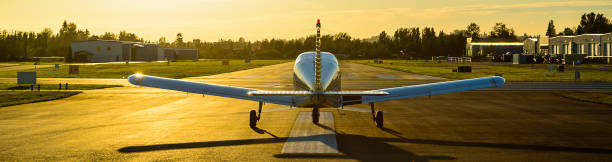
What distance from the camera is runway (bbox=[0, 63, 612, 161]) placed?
10.9 m

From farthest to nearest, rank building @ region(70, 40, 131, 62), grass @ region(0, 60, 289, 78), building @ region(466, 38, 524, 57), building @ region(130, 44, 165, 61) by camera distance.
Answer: building @ region(466, 38, 524, 57) → building @ region(130, 44, 165, 61) → building @ region(70, 40, 131, 62) → grass @ region(0, 60, 289, 78)

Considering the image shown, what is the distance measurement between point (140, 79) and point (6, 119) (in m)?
6.86

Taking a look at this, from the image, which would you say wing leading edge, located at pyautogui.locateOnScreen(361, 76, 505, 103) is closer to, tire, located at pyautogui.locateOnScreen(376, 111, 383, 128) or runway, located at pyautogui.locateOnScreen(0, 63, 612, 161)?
tire, located at pyautogui.locateOnScreen(376, 111, 383, 128)

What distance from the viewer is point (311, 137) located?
13.3 m

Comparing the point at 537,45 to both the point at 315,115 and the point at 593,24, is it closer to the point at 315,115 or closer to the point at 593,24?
the point at 593,24

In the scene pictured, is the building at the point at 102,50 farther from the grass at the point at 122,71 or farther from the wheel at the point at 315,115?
the wheel at the point at 315,115

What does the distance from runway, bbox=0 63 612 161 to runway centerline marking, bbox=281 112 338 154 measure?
0.25 metres

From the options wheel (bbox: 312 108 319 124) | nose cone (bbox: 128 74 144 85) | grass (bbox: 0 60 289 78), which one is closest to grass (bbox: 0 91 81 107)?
nose cone (bbox: 128 74 144 85)

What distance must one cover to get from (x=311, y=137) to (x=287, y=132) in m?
1.18

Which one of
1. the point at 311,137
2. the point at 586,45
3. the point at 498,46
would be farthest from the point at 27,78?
the point at 498,46

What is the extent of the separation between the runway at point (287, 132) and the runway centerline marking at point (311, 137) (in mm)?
252

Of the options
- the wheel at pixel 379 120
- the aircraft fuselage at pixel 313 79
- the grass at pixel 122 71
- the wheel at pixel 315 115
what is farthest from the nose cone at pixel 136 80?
the grass at pixel 122 71

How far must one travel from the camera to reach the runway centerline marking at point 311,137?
1149 cm

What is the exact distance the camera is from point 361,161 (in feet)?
33.5
